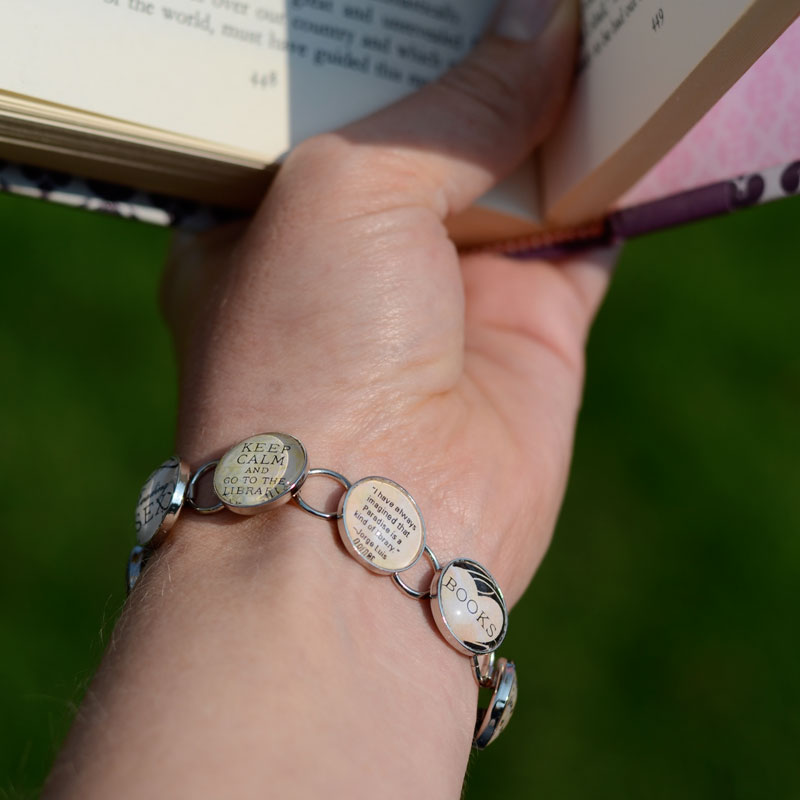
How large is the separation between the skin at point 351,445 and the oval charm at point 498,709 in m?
0.03

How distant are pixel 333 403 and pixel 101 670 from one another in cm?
32

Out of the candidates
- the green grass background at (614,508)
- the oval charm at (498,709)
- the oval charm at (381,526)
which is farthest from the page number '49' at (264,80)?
the green grass background at (614,508)

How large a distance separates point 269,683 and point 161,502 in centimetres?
23

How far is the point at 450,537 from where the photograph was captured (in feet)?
2.74

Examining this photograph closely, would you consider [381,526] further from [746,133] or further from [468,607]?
[746,133]

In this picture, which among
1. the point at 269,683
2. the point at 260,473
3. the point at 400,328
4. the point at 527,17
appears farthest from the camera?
the point at 527,17

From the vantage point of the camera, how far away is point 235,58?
92 cm

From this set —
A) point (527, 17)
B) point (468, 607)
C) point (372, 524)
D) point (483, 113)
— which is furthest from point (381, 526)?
point (527, 17)

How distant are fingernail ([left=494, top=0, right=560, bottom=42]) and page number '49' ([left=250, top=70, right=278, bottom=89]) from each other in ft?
0.93

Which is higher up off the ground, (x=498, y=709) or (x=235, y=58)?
(x=235, y=58)

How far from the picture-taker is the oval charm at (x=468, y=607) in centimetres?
77

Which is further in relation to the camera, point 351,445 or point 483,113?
point 483,113

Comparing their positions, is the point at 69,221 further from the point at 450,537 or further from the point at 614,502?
the point at 450,537

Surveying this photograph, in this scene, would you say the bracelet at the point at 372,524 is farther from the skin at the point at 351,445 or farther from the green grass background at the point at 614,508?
the green grass background at the point at 614,508
